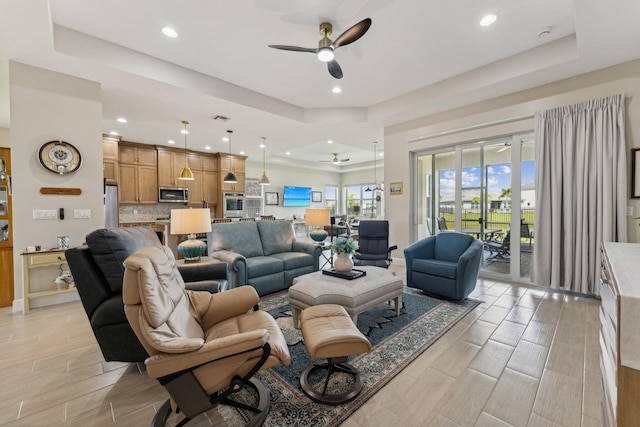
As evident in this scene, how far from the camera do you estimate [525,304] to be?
10.7 ft

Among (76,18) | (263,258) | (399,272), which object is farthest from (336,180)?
(76,18)

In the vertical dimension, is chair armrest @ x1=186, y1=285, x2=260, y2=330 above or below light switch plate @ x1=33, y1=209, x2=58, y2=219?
below

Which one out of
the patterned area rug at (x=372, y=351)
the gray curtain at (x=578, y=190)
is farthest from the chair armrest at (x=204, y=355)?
the gray curtain at (x=578, y=190)

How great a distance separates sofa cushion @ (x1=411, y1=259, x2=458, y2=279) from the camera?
3.30 metres

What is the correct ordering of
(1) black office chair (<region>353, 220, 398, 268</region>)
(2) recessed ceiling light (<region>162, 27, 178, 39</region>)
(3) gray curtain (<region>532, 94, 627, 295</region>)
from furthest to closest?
1. (1) black office chair (<region>353, 220, 398, 268</region>)
2. (3) gray curtain (<region>532, 94, 627, 295</region>)
3. (2) recessed ceiling light (<region>162, 27, 178, 39</region>)

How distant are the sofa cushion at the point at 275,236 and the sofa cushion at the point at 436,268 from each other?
1994 millimetres

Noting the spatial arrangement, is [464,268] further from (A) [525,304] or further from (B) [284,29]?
(B) [284,29]

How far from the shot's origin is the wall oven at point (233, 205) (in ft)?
25.5

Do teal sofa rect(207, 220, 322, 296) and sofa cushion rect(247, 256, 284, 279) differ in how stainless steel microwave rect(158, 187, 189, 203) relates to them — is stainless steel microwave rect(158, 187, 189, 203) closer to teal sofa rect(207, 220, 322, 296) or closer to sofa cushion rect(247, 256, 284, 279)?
teal sofa rect(207, 220, 322, 296)

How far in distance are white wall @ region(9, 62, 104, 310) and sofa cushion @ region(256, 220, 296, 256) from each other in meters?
2.17

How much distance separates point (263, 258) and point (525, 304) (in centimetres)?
341

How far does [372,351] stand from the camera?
2254 mm

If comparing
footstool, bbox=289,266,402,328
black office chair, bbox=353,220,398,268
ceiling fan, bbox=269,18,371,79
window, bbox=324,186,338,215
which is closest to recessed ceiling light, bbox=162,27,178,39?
ceiling fan, bbox=269,18,371,79

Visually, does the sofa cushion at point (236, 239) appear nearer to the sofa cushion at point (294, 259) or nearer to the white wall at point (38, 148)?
the sofa cushion at point (294, 259)
